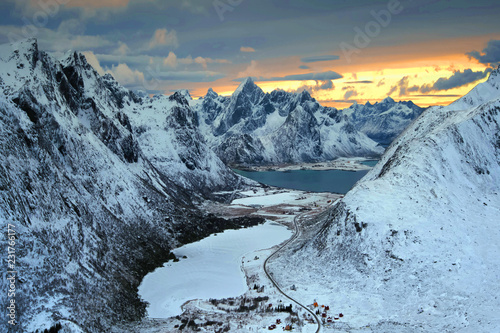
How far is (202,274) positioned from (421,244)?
3469cm

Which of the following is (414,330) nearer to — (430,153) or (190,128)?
(430,153)

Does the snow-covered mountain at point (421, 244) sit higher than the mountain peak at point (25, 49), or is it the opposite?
the mountain peak at point (25, 49)

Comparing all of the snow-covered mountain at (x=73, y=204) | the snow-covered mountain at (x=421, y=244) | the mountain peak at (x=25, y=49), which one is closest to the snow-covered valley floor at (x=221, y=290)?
the snow-covered mountain at (x=73, y=204)

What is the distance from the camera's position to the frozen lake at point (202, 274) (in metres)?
59.6

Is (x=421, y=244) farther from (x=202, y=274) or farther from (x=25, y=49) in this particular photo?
(x=25, y=49)

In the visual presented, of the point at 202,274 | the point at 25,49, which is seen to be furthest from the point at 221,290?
the point at 25,49

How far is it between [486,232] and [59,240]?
59088 mm

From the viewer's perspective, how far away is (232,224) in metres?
111

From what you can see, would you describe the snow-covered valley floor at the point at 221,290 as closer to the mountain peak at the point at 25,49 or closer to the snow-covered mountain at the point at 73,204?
the snow-covered mountain at the point at 73,204

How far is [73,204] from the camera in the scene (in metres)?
63.4

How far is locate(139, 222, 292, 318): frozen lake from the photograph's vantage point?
59625mm

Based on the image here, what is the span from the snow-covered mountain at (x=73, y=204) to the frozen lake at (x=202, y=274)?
106 inches

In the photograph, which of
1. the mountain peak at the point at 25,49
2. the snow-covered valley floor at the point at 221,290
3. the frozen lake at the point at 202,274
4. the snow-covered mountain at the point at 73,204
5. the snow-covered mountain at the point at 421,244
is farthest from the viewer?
the mountain peak at the point at 25,49

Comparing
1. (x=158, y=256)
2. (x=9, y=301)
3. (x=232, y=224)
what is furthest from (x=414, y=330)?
(x=232, y=224)
